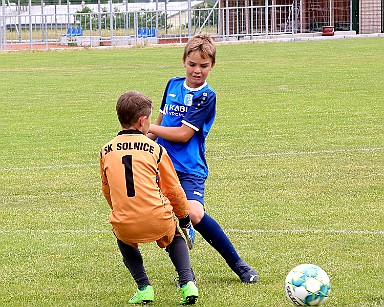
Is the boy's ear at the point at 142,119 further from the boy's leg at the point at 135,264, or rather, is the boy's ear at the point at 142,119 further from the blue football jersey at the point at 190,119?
the boy's leg at the point at 135,264

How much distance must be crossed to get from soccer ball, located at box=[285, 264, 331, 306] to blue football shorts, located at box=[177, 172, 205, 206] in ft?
3.12

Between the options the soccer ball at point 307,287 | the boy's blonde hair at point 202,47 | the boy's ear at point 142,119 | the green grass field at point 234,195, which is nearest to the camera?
the soccer ball at point 307,287

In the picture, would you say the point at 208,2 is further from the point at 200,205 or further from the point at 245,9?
the point at 200,205

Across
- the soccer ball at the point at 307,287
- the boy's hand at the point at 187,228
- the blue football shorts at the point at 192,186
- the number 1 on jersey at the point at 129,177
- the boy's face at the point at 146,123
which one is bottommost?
the soccer ball at the point at 307,287

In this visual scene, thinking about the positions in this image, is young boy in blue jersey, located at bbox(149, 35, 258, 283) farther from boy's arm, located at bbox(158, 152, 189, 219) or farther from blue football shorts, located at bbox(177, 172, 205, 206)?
boy's arm, located at bbox(158, 152, 189, 219)

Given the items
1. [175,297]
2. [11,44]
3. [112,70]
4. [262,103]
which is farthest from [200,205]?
[11,44]

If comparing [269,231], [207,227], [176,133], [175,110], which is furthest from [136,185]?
[269,231]

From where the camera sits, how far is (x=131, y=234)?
5.49 m

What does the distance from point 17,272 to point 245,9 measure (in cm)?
4082

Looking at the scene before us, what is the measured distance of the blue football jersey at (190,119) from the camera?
20.1 ft

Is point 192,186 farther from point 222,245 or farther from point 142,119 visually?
point 142,119

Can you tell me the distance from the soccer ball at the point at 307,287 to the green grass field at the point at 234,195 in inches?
10.8

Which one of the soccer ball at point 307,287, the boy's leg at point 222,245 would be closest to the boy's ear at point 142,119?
the boy's leg at point 222,245

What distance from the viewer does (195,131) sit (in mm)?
6113
